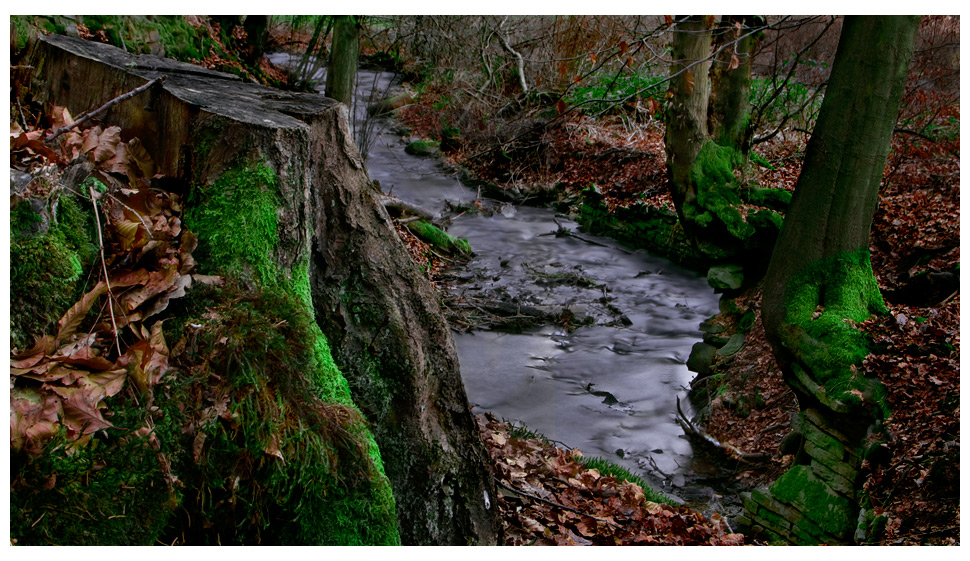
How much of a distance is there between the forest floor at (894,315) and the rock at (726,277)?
0.34 meters

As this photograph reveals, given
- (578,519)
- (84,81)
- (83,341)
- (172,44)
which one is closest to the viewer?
(83,341)

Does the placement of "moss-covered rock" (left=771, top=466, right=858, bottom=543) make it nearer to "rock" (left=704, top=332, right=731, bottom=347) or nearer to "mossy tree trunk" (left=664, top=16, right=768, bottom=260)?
"rock" (left=704, top=332, right=731, bottom=347)

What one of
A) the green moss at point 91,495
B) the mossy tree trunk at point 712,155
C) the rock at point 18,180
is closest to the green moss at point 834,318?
the mossy tree trunk at point 712,155

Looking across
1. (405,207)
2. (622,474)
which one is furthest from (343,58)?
(622,474)

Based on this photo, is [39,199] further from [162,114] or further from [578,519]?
[578,519]

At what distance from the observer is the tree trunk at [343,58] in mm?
10391

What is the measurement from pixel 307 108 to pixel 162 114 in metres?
0.56

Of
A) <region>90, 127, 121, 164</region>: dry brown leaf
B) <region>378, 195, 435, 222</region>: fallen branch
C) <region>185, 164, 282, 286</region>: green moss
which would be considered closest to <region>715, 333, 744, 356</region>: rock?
<region>378, 195, 435, 222</region>: fallen branch

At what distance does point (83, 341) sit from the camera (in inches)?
78.2

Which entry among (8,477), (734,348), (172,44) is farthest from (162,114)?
(172,44)

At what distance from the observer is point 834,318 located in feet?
18.2

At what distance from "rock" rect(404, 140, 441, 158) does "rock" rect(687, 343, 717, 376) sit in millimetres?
9193

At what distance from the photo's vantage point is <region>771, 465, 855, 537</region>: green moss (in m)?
4.90

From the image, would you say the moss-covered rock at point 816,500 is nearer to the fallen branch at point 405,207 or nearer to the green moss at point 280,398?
the green moss at point 280,398
